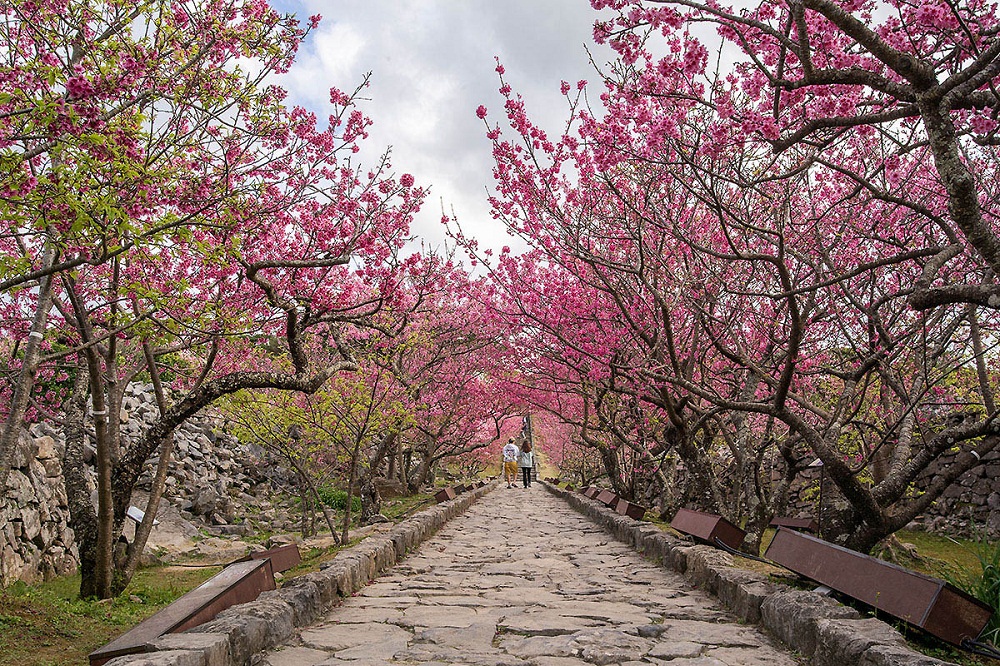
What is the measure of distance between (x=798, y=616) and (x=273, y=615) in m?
3.39

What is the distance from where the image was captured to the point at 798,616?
4309 mm

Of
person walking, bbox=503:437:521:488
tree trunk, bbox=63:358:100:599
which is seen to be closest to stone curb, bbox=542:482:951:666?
tree trunk, bbox=63:358:100:599

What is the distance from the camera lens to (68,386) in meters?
14.4

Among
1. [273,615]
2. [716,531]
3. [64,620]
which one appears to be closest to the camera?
[273,615]

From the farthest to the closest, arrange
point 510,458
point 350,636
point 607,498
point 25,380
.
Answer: point 510,458 < point 607,498 < point 25,380 < point 350,636

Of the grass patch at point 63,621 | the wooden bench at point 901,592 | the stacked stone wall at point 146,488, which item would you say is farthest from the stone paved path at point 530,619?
the stacked stone wall at point 146,488

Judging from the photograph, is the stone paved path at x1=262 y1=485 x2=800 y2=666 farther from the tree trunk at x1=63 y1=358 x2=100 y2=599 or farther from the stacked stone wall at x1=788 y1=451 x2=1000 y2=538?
the stacked stone wall at x1=788 y1=451 x2=1000 y2=538

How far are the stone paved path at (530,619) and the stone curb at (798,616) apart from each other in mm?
130

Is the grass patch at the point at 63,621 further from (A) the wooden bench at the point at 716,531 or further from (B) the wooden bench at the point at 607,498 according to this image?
(B) the wooden bench at the point at 607,498

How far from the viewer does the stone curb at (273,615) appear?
3.51 meters

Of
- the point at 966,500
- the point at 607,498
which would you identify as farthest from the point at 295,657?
the point at 966,500

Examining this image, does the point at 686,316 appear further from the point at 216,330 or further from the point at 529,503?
the point at 529,503

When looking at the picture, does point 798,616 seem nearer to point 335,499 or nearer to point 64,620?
point 64,620

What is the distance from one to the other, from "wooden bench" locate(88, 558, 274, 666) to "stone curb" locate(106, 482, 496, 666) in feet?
0.25
